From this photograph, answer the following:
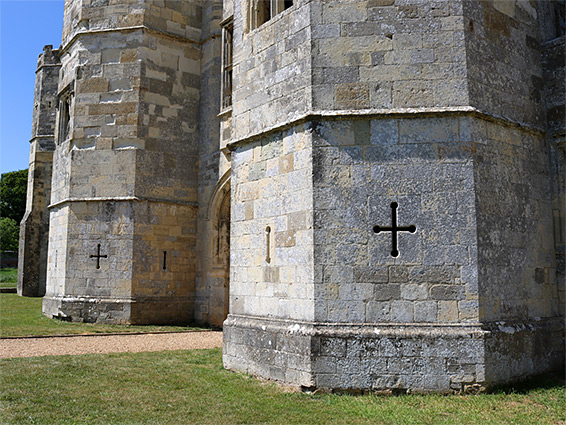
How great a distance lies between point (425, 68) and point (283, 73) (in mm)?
1702

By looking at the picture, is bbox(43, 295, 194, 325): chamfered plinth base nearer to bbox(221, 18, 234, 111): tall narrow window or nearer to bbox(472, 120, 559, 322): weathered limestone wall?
bbox(221, 18, 234, 111): tall narrow window

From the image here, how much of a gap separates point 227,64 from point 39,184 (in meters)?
12.1

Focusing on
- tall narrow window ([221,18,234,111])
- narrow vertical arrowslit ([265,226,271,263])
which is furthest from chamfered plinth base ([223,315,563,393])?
tall narrow window ([221,18,234,111])

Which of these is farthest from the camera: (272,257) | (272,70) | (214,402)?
(272,70)

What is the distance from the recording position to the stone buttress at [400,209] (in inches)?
219

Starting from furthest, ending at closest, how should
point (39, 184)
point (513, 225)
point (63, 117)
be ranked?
1. point (39, 184)
2. point (63, 117)
3. point (513, 225)

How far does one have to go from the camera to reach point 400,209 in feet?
18.9

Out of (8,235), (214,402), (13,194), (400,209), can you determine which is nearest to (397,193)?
(400,209)

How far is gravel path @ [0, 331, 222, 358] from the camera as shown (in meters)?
7.90

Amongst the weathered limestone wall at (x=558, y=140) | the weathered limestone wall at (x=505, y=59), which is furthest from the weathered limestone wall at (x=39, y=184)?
the weathered limestone wall at (x=558, y=140)

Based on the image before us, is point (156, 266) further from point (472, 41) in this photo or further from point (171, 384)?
point (472, 41)

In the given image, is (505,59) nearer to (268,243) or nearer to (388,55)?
(388,55)

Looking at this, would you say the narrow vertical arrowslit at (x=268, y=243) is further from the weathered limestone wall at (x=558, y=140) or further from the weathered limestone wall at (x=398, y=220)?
the weathered limestone wall at (x=558, y=140)

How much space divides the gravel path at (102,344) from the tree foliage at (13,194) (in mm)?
34022
